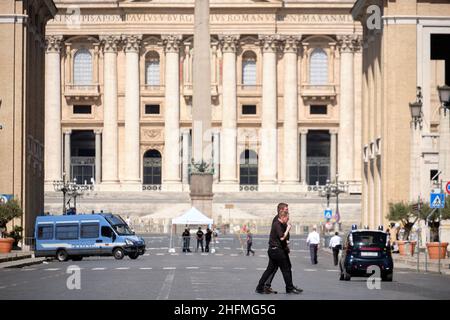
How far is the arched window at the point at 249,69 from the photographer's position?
154375mm

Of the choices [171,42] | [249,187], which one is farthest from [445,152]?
[171,42]

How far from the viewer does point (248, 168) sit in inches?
6014

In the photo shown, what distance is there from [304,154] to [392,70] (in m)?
72.5

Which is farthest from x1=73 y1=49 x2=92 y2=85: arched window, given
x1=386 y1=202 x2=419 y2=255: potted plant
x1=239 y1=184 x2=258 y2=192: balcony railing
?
x1=386 y1=202 x2=419 y2=255: potted plant

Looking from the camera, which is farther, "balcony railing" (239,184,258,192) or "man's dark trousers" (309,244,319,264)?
"balcony railing" (239,184,258,192)

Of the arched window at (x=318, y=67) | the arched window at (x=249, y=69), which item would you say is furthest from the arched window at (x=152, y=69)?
the arched window at (x=318, y=67)

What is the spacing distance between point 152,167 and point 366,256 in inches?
4252

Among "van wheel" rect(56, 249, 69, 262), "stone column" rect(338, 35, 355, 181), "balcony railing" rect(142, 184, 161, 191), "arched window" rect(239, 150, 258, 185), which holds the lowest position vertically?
"van wheel" rect(56, 249, 69, 262)

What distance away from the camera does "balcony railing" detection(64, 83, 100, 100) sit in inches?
5989

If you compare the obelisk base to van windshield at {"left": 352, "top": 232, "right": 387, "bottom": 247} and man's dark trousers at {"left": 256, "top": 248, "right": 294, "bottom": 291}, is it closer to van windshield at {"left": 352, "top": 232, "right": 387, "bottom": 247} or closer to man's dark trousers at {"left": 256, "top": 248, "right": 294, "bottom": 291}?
van windshield at {"left": 352, "top": 232, "right": 387, "bottom": 247}

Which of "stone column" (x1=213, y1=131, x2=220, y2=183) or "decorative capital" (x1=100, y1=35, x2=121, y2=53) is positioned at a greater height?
"decorative capital" (x1=100, y1=35, x2=121, y2=53)

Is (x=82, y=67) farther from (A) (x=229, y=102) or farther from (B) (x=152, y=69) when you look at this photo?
(A) (x=229, y=102)

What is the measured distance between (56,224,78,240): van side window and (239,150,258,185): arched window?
265 ft

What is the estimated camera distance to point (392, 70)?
80625 millimetres
